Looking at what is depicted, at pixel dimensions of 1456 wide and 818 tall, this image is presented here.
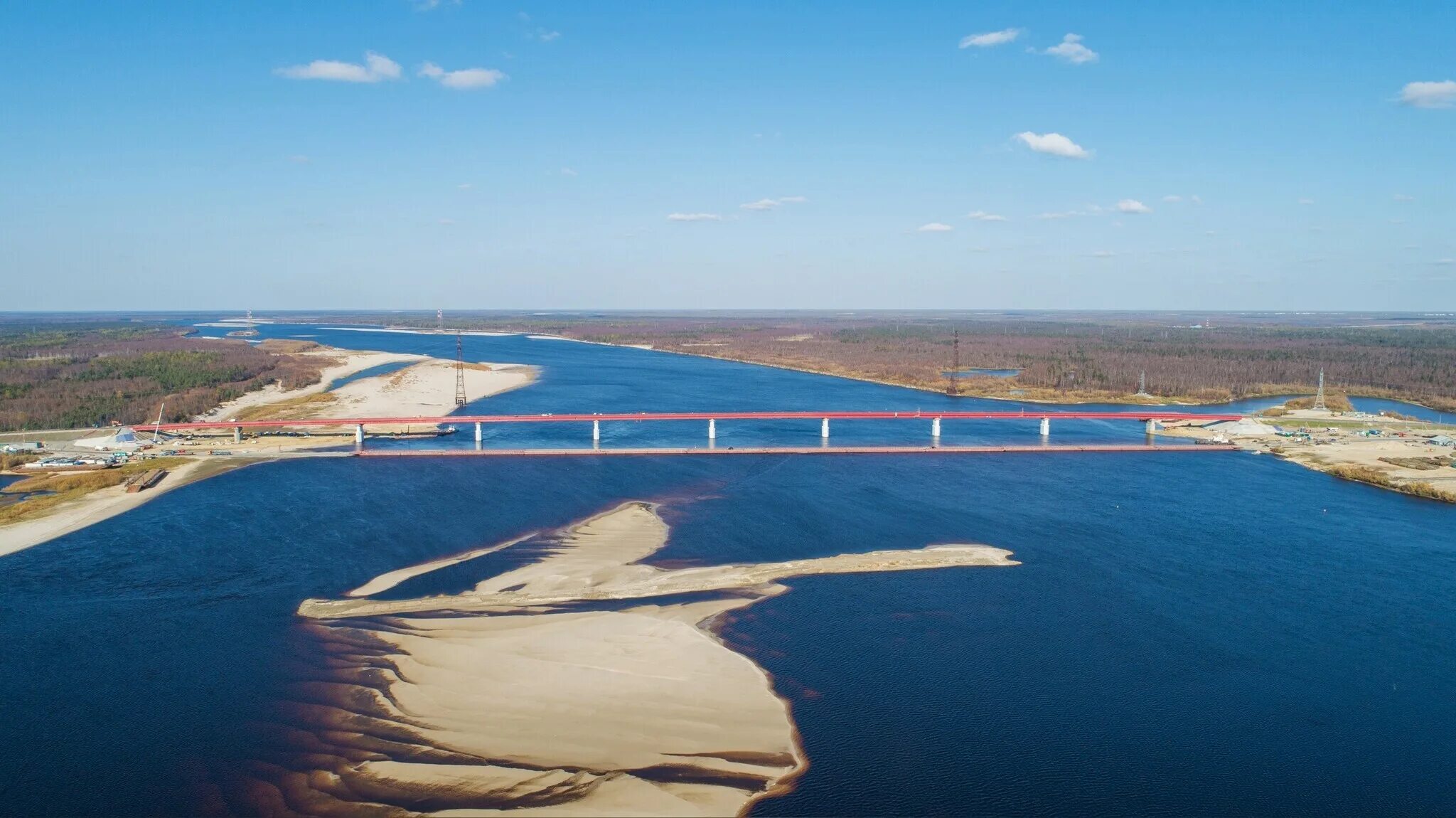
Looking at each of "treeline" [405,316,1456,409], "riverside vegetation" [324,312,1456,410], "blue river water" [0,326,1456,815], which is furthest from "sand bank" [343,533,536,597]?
"treeline" [405,316,1456,409]

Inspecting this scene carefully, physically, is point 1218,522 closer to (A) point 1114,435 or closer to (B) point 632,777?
(A) point 1114,435

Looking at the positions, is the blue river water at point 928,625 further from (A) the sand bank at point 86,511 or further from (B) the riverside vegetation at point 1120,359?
(B) the riverside vegetation at point 1120,359

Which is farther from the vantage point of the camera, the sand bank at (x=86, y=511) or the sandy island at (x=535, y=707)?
the sand bank at (x=86, y=511)

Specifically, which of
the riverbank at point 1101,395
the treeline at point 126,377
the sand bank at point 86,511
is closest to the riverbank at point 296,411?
the sand bank at point 86,511

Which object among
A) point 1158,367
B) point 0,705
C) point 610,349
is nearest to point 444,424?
point 0,705

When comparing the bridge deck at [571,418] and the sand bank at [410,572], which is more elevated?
the bridge deck at [571,418]
